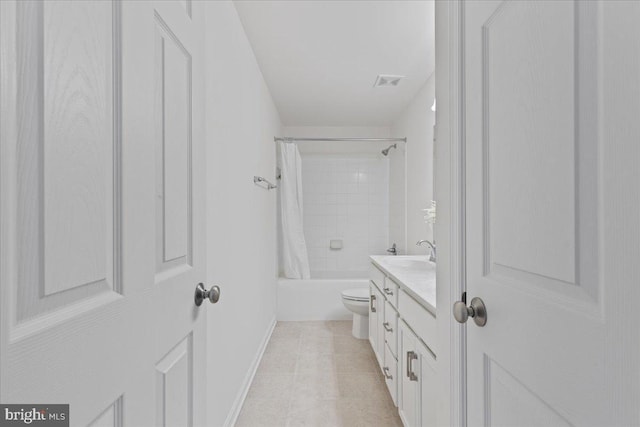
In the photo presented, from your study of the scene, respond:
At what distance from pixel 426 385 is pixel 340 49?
218 centimetres

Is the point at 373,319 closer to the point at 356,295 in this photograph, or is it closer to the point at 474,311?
the point at 356,295

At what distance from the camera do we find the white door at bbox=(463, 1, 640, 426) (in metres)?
0.47

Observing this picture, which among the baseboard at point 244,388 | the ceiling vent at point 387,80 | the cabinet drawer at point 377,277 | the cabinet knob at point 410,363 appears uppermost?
the ceiling vent at point 387,80

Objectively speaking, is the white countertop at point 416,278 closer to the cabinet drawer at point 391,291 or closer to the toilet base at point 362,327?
the cabinet drawer at point 391,291

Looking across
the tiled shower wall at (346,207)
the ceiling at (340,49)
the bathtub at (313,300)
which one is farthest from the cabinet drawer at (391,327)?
the tiled shower wall at (346,207)

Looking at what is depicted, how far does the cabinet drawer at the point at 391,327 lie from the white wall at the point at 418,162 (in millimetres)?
1019

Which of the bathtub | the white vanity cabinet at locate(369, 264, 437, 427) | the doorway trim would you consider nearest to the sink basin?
the white vanity cabinet at locate(369, 264, 437, 427)

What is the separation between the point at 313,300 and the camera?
3.87m

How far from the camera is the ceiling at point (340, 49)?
2037 mm

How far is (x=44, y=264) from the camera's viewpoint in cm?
47

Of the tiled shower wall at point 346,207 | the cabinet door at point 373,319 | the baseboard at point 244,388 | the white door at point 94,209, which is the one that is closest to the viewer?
the white door at point 94,209

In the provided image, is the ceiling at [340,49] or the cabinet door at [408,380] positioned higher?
the ceiling at [340,49]

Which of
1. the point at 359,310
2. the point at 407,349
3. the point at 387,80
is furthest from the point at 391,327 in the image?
the point at 387,80

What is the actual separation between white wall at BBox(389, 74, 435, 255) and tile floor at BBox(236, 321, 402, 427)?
1174mm
